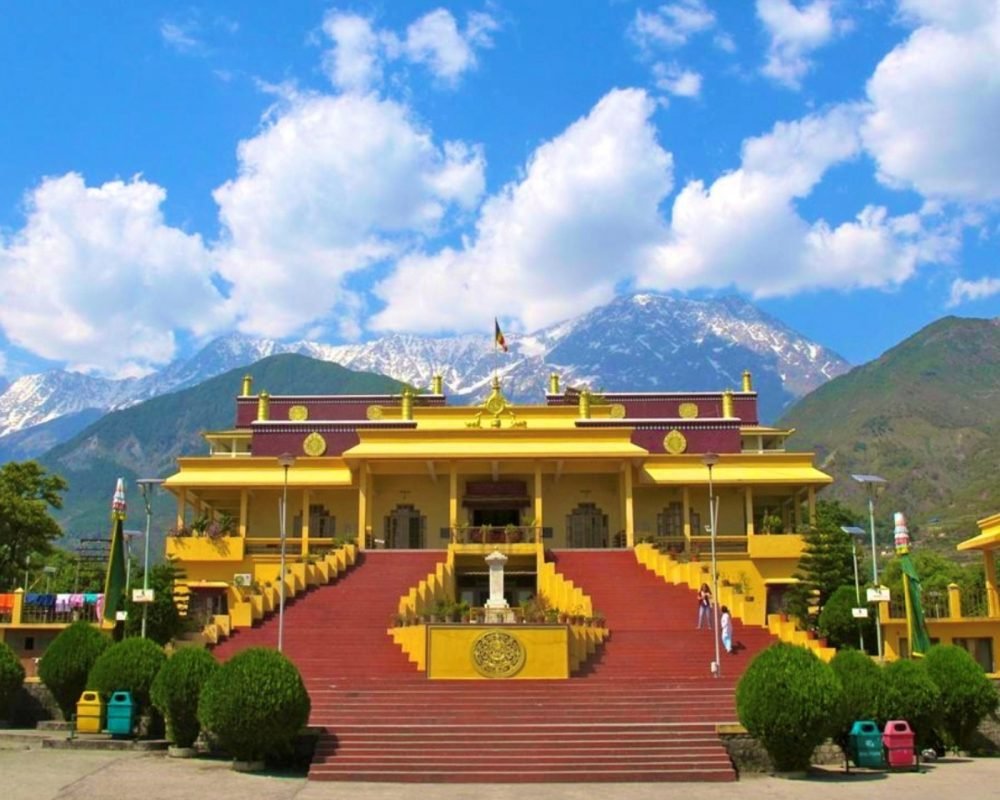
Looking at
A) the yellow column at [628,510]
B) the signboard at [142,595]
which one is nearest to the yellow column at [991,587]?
the yellow column at [628,510]

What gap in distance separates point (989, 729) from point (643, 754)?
866 centimetres

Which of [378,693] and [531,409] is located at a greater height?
[531,409]

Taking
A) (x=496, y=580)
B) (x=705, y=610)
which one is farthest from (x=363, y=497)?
(x=705, y=610)

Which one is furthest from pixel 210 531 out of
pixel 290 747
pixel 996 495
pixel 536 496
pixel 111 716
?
pixel 996 495

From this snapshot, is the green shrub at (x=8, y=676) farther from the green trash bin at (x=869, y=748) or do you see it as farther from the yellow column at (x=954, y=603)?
the yellow column at (x=954, y=603)

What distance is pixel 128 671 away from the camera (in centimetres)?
2089

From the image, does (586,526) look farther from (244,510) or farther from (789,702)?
(789,702)

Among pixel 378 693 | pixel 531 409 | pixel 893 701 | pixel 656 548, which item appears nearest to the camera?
pixel 893 701

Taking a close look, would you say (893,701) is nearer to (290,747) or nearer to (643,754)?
(643,754)

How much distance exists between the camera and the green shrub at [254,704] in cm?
1758

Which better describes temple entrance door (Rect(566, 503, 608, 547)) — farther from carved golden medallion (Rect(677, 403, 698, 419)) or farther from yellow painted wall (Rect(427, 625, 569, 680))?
yellow painted wall (Rect(427, 625, 569, 680))

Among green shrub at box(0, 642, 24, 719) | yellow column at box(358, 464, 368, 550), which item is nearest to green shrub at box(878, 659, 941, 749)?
green shrub at box(0, 642, 24, 719)

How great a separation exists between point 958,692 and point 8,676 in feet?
63.1

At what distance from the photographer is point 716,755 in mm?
18531
